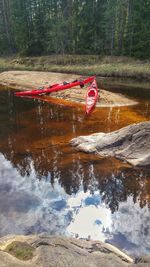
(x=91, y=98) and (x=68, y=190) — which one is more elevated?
(x=91, y=98)

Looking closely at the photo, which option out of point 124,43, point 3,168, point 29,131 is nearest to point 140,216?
point 3,168

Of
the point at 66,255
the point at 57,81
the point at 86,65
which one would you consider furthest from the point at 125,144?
the point at 86,65

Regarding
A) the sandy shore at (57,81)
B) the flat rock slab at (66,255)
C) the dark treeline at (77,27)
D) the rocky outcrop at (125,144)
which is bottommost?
the sandy shore at (57,81)

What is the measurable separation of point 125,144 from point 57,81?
18.7m

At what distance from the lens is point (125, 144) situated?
46.6ft

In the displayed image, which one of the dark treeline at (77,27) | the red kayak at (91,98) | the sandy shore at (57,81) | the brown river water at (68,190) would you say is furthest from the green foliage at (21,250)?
the dark treeline at (77,27)

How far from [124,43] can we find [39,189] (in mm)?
37835

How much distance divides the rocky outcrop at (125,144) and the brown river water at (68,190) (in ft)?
1.50

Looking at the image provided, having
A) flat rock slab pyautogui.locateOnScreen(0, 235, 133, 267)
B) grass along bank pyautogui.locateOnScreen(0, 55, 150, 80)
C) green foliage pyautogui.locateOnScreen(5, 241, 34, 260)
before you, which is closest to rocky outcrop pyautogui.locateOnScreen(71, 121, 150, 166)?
flat rock slab pyautogui.locateOnScreen(0, 235, 133, 267)

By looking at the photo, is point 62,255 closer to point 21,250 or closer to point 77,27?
point 21,250

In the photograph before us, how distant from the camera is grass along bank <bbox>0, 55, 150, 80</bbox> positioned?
36.1 m

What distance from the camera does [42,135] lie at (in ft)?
56.0

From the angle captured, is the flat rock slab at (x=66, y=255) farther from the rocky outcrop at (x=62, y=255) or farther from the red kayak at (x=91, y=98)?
the red kayak at (x=91, y=98)

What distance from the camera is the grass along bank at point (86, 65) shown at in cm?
3609
